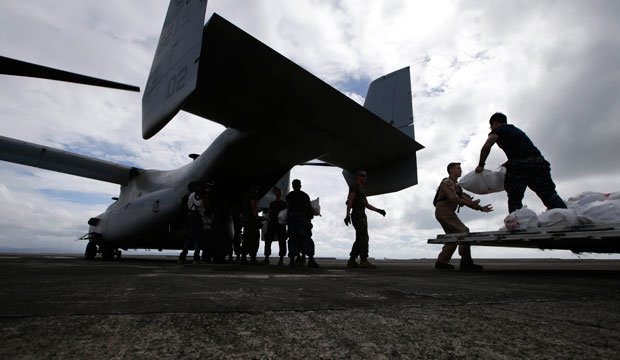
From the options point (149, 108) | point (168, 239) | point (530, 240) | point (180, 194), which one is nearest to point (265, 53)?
point (149, 108)

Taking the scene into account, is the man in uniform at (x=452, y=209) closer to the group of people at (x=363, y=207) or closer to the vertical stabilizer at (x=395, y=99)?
the group of people at (x=363, y=207)

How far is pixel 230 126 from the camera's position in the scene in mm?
6023

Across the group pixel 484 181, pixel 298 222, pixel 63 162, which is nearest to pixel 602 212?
pixel 484 181

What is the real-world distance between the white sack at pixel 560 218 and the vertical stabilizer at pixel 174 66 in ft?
13.9

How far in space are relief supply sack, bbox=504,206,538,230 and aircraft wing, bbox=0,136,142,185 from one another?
994 cm

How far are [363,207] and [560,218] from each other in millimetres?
Result: 2734

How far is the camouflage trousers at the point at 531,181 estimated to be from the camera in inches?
162

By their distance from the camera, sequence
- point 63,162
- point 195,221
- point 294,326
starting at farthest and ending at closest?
point 63,162
point 195,221
point 294,326

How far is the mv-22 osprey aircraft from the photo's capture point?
4492 mm

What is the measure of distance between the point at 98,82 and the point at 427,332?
676cm

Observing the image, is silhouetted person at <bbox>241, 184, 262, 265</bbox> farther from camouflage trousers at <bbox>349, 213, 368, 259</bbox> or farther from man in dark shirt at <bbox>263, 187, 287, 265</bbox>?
camouflage trousers at <bbox>349, 213, 368, 259</bbox>

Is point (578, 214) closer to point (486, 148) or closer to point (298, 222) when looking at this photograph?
point (486, 148)

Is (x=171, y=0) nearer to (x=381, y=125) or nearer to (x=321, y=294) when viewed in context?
(x=381, y=125)

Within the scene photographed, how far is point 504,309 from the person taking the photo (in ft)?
5.08
